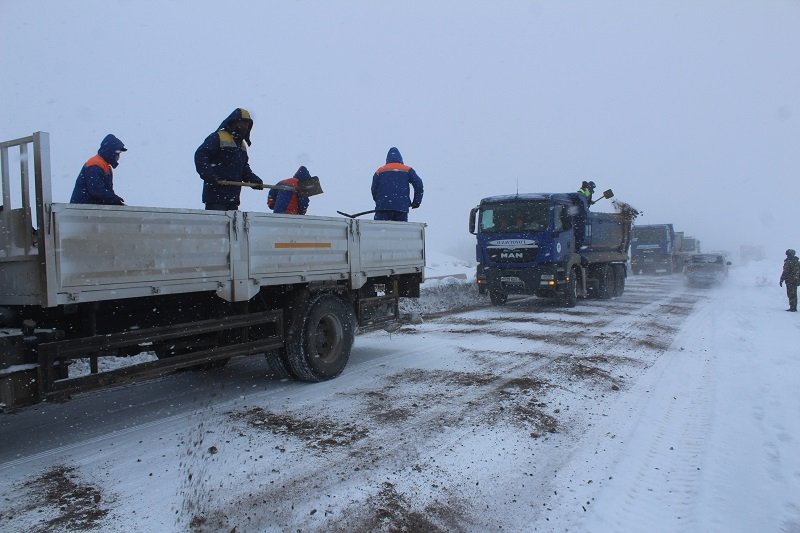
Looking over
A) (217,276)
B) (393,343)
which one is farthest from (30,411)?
(393,343)

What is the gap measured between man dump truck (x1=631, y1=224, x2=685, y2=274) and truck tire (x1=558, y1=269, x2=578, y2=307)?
18301 millimetres

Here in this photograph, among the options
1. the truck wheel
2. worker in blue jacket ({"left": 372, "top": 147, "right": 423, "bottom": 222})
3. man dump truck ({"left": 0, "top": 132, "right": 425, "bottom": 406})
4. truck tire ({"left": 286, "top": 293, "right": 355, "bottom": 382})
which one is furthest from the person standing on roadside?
truck tire ({"left": 286, "top": 293, "right": 355, "bottom": 382})

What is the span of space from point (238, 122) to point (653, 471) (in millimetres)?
5160

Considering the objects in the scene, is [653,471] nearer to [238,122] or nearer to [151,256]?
[151,256]

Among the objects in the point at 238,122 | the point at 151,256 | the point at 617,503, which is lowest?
the point at 617,503

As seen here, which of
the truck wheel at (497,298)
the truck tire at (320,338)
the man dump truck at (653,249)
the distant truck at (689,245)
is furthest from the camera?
the distant truck at (689,245)

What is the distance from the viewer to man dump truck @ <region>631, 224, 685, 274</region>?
29.8 metres

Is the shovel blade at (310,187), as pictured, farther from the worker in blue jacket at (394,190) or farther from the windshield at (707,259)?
the windshield at (707,259)

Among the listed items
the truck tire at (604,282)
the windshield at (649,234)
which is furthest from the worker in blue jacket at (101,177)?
the windshield at (649,234)

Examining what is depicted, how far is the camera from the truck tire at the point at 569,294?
13.5 meters

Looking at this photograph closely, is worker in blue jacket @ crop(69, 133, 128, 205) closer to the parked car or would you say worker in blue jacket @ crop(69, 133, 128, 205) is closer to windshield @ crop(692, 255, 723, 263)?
the parked car

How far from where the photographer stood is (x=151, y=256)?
429cm

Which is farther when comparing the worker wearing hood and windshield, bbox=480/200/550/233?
windshield, bbox=480/200/550/233

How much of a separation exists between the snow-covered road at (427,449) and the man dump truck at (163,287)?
0.60m
